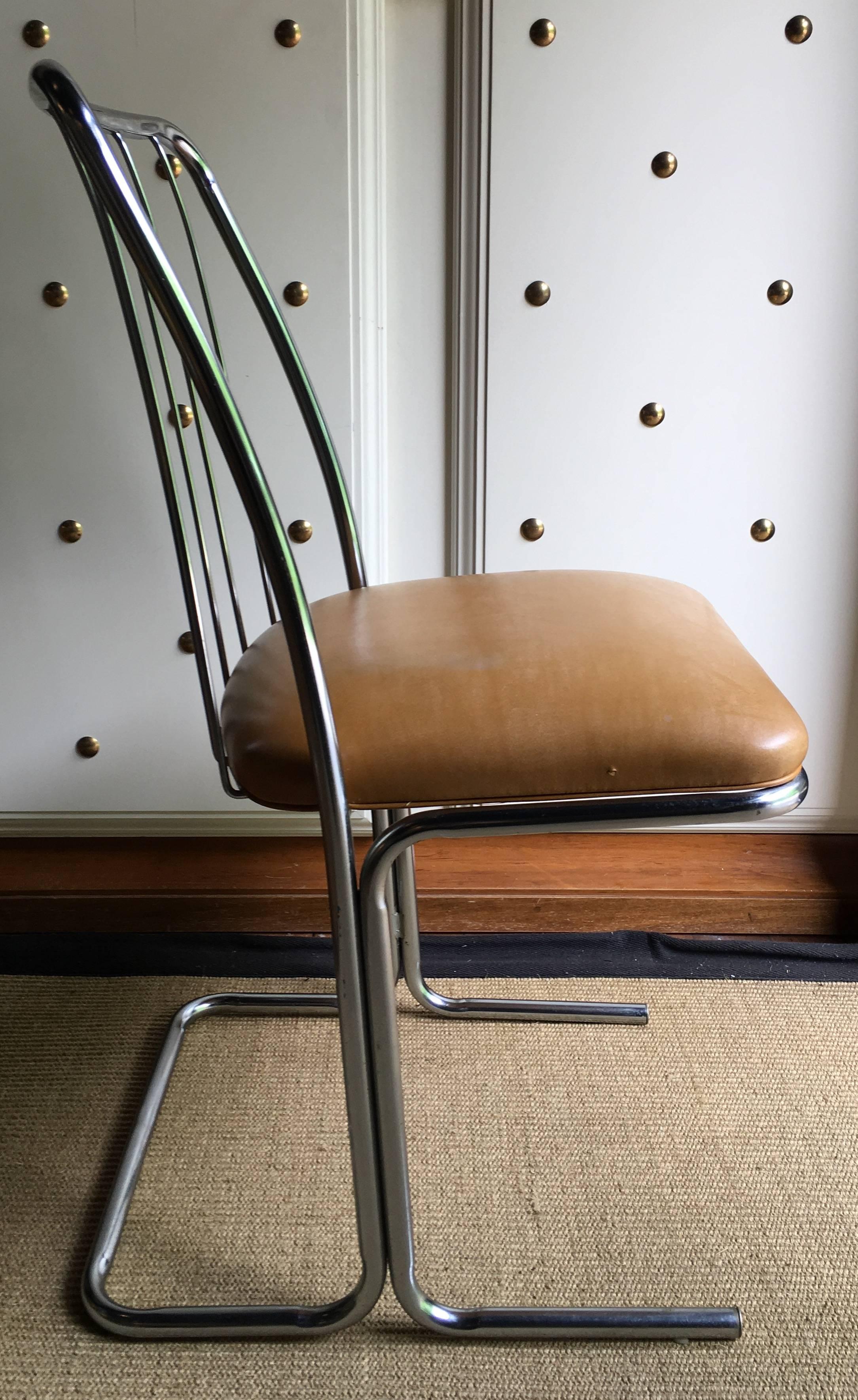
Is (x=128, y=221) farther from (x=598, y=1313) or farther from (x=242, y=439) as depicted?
(x=598, y=1313)

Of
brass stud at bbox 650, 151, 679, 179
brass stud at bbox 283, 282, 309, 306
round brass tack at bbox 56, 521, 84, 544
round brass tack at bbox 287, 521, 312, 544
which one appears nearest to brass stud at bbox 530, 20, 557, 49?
brass stud at bbox 650, 151, 679, 179

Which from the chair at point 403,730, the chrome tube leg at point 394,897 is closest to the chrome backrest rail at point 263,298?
the chair at point 403,730

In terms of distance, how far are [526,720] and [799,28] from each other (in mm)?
935

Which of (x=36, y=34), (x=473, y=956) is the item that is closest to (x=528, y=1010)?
(x=473, y=956)

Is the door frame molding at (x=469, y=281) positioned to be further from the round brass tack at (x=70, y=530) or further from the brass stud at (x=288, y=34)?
the round brass tack at (x=70, y=530)

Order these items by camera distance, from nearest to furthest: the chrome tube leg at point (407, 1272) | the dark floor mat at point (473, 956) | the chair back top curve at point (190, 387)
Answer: the chair back top curve at point (190, 387)
the chrome tube leg at point (407, 1272)
the dark floor mat at point (473, 956)

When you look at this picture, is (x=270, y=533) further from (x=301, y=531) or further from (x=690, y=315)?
(x=690, y=315)

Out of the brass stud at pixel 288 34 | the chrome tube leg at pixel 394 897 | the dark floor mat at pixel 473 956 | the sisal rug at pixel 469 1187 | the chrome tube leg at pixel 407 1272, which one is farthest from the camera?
the dark floor mat at pixel 473 956

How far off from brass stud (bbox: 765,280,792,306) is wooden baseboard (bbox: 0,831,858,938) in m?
0.69

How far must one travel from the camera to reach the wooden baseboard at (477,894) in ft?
4.06

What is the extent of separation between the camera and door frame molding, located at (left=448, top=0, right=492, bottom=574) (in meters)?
1.07

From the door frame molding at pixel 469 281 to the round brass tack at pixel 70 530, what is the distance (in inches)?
17.6

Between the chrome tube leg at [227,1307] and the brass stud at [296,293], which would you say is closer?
the chrome tube leg at [227,1307]

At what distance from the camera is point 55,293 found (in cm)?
110
